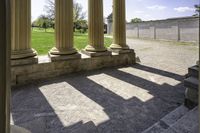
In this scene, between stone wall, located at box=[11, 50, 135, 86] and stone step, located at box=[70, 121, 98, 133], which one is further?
stone wall, located at box=[11, 50, 135, 86]

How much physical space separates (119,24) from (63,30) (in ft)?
11.4

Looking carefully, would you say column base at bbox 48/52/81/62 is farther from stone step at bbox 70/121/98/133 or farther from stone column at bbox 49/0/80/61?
stone step at bbox 70/121/98/133

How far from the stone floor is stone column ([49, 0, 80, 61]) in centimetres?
100

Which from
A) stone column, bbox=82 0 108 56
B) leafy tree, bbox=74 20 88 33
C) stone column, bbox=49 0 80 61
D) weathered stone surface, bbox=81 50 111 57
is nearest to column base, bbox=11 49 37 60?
stone column, bbox=49 0 80 61

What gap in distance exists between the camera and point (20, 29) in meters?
6.99

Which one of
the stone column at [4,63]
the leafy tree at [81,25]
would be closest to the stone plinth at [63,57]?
the stone column at [4,63]

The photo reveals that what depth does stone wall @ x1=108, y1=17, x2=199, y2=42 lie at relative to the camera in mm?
23766

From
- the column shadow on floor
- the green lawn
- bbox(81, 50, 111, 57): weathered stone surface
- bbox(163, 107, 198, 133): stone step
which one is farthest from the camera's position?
the green lawn

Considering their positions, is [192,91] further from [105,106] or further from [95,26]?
[95,26]

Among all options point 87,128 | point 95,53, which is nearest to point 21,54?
point 95,53

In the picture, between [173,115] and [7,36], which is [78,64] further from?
[7,36]

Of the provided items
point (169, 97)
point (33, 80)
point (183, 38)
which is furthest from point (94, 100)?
point (183, 38)

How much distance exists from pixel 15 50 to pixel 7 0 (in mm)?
6182

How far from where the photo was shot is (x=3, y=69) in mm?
1178
